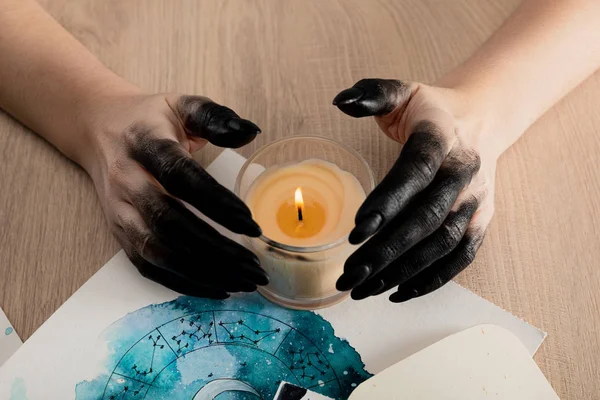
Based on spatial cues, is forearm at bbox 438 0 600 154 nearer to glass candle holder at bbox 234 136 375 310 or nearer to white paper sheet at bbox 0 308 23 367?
glass candle holder at bbox 234 136 375 310

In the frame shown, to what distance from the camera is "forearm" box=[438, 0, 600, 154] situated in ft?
2.04

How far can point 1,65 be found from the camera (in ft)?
2.17

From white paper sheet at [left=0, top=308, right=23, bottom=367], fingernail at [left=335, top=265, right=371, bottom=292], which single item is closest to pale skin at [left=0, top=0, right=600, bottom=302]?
fingernail at [left=335, top=265, right=371, bottom=292]

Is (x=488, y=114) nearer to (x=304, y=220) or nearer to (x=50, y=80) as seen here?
(x=304, y=220)

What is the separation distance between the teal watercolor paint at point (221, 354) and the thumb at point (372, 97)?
189mm

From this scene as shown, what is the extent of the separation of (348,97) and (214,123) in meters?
0.12

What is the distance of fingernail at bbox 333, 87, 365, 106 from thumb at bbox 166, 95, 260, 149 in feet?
0.24

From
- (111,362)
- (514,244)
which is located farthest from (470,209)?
(111,362)

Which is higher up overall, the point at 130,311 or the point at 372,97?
the point at 372,97

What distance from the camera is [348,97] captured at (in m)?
0.51

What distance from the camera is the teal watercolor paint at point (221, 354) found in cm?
51

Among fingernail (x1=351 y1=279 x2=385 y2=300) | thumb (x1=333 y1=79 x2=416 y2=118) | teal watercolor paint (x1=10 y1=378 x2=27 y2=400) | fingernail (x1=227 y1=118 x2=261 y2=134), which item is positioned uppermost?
thumb (x1=333 y1=79 x2=416 y2=118)

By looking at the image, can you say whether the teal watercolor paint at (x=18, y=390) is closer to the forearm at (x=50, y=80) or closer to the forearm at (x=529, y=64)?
the forearm at (x=50, y=80)

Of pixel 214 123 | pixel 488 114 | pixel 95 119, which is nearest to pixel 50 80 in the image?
pixel 95 119
